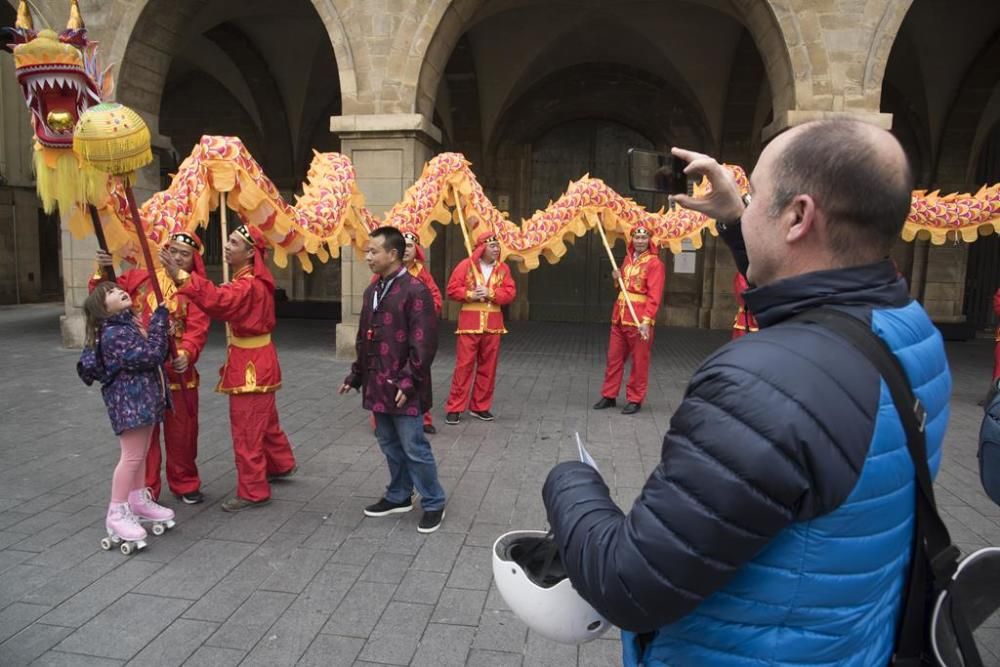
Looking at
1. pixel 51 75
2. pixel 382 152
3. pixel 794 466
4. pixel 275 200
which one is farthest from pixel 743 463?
pixel 382 152

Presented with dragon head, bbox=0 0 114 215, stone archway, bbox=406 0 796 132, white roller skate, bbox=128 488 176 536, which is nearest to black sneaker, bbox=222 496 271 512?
white roller skate, bbox=128 488 176 536

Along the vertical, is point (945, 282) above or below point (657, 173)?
below

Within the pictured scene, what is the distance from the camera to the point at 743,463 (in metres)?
0.95

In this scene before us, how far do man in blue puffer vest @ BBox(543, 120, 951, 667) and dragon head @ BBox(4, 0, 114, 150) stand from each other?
133 inches

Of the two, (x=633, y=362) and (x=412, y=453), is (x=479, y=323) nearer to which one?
(x=633, y=362)

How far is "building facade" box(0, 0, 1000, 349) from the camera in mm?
9148

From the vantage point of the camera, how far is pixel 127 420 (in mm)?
3592

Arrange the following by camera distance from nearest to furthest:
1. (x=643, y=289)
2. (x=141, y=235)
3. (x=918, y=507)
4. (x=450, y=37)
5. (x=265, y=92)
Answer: (x=918, y=507)
(x=141, y=235)
(x=643, y=289)
(x=450, y=37)
(x=265, y=92)

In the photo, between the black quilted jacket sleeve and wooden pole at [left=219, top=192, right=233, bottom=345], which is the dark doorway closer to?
wooden pole at [left=219, top=192, right=233, bottom=345]

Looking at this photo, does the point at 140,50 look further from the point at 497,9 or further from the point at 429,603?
the point at 429,603

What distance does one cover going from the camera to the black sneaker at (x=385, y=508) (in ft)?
13.6

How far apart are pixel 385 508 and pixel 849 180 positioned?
3.65m

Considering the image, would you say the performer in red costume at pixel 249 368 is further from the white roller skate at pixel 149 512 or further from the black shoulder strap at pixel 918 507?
the black shoulder strap at pixel 918 507

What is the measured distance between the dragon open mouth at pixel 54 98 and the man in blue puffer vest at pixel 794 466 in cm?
335
